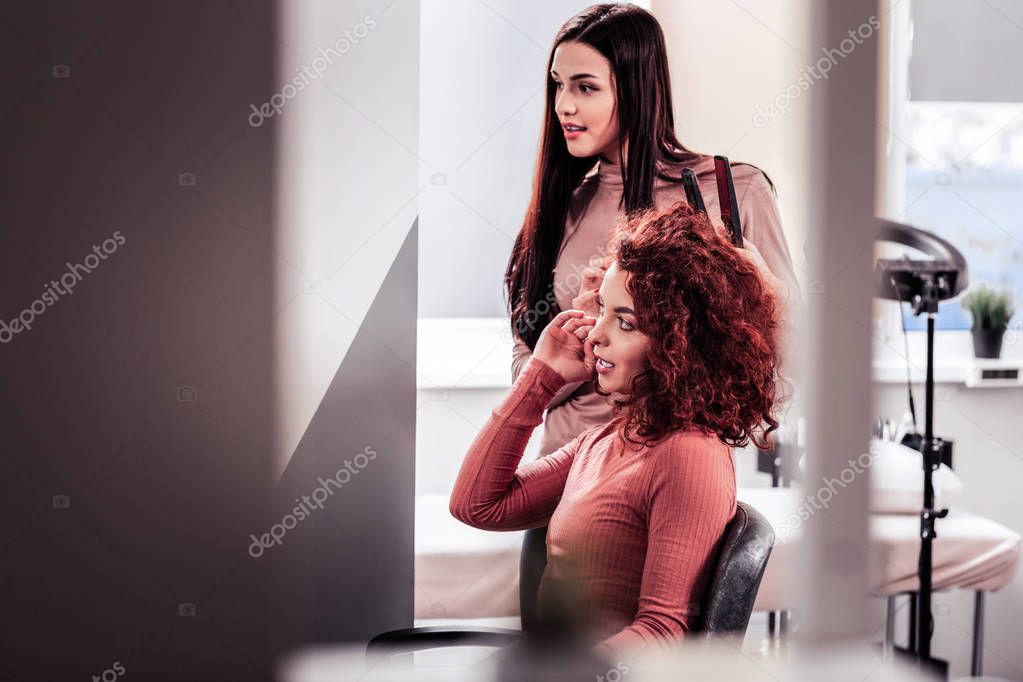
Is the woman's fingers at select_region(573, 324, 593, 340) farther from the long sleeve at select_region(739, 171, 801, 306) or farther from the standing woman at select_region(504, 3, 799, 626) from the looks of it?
the long sleeve at select_region(739, 171, 801, 306)

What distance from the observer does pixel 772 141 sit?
6.29ft

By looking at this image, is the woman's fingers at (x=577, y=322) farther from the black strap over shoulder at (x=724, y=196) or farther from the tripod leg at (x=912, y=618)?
the tripod leg at (x=912, y=618)

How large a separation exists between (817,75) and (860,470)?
2.74 feet

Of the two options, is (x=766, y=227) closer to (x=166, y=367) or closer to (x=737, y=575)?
(x=737, y=575)

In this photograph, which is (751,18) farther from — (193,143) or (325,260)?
(193,143)

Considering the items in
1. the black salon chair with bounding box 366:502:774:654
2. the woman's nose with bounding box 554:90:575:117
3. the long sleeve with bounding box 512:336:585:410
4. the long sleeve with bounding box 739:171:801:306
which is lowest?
the black salon chair with bounding box 366:502:774:654

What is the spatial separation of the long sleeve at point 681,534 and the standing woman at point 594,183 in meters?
0.32

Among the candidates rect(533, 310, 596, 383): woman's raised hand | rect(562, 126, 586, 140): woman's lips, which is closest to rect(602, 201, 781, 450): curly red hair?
rect(533, 310, 596, 383): woman's raised hand

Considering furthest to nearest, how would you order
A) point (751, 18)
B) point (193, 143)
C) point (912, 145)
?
point (912, 145), point (751, 18), point (193, 143)

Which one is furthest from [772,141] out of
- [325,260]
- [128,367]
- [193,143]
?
[128,367]

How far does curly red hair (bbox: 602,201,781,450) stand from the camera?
163 cm

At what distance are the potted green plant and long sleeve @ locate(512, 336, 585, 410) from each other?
94 cm

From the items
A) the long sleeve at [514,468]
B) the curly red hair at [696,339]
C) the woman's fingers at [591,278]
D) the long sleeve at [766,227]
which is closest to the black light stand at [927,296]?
the long sleeve at [766,227]

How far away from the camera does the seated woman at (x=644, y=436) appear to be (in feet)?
5.04
